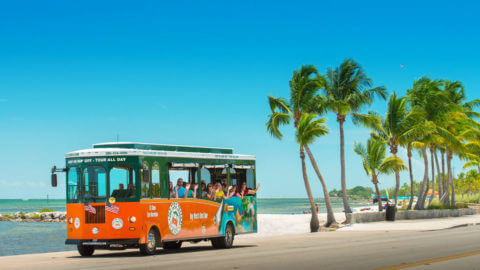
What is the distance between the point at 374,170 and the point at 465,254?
24696 mm

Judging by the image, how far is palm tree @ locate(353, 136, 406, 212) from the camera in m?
40.0

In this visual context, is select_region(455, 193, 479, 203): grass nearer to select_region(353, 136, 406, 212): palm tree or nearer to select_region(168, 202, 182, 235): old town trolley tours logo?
select_region(353, 136, 406, 212): palm tree

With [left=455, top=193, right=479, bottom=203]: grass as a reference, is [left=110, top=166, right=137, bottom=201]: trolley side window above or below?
above

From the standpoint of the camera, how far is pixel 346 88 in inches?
1428

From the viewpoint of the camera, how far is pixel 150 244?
59.8 ft

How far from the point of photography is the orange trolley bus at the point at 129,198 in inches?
701

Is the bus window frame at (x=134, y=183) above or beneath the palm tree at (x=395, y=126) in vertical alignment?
beneath

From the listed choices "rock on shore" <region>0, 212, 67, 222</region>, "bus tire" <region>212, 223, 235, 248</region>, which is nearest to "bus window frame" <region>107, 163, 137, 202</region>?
"bus tire" <region>212, 223, 235, 248</region>

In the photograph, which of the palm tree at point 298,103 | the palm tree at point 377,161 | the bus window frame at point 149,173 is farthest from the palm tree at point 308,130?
the bus window frame at point 149,173

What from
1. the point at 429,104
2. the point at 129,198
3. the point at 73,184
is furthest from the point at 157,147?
the point at 429,104

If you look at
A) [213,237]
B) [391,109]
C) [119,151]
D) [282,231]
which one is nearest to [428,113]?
[391,109]

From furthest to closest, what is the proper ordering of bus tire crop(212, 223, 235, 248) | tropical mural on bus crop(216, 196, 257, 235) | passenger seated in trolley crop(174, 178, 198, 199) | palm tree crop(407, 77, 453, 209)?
palm tree crop(407, 77, 453, 209) < bus tire crop(212, 223, 235, 248) < tropical mural on bus crop(216, 196, 257, 235) < passenger seated in trolley crop(174, 178, 198, 199)

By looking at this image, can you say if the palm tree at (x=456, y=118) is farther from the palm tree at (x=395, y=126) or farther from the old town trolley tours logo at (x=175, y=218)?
the old town trolley tours logo at (x=175, y=218)

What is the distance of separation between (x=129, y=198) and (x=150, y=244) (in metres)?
1.51
